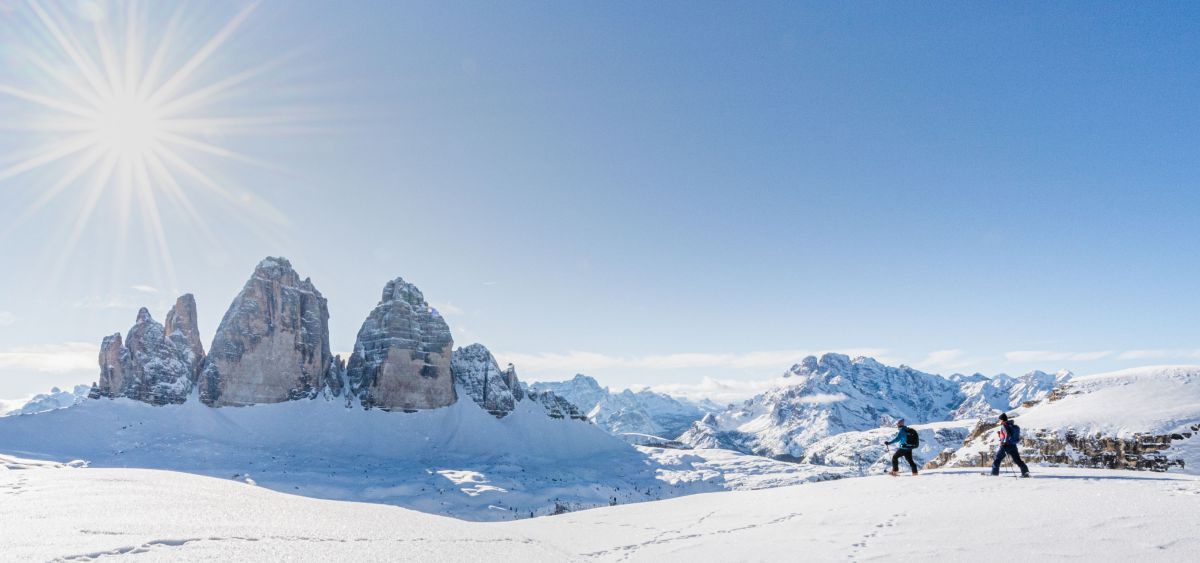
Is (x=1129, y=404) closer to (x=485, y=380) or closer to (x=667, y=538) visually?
(x=667, y=538)

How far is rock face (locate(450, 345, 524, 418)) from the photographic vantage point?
12588cm

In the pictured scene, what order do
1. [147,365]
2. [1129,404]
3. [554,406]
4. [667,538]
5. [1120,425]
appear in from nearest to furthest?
[667,538]
[1120,425]
[1129,404]
[147,365]
[554,406]

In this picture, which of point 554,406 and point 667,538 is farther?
point 554,406

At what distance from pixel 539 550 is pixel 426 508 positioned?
59.4m

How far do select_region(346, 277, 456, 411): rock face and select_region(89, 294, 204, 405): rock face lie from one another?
29.8 metres

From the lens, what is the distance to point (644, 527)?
12.3m

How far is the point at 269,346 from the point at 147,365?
19918 millimetres

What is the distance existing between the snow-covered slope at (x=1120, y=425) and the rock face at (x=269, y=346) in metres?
116

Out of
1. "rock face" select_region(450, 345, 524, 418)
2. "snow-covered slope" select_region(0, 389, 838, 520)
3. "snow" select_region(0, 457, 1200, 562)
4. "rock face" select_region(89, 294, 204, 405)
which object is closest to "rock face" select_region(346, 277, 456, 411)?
"snow-covered slope" select_region(0, 389, 838, 520)

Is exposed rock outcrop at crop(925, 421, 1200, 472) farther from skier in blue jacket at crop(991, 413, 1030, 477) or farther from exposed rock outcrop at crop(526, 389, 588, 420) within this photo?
exposed rock outcrop at crop(526, 389, 588, 420)

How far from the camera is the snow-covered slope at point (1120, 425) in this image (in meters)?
21.9

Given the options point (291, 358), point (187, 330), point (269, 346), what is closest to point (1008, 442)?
point (291, 358)

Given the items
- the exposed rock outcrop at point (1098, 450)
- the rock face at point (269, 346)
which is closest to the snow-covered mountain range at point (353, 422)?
the rock face at point (269, 346)

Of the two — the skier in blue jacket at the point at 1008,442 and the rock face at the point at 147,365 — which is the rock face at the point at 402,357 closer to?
the rock face at the point at 147,365
